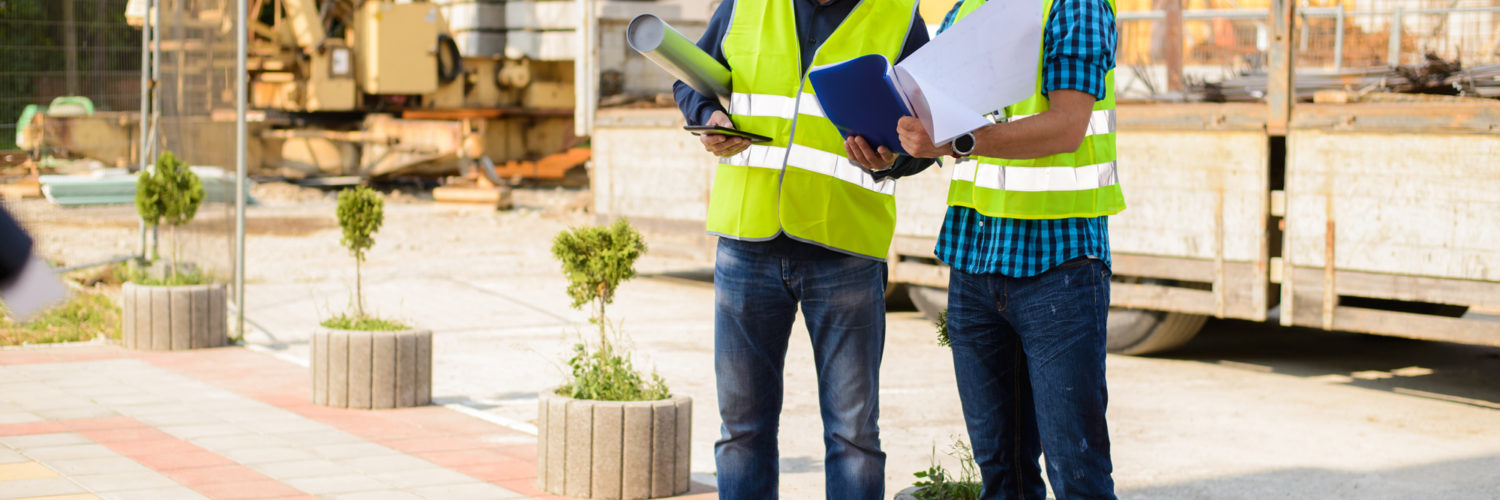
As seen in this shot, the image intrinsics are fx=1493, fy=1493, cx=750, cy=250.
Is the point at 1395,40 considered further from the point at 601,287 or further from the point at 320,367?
the point at 320,367

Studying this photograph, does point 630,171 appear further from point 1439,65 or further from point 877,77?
point 877,77

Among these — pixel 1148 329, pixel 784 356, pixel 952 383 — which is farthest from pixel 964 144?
pixel 1148 329

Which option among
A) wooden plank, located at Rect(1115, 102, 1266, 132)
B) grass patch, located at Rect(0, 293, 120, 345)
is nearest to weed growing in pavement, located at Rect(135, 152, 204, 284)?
grass patch, located at Rect(0, 293, 120, 345)

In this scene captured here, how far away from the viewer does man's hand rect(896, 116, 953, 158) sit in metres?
2.97

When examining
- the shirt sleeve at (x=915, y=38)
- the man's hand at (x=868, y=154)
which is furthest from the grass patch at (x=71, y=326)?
the man's hand at (x=868, y=154)

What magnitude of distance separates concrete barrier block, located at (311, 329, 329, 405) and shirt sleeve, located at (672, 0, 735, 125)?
3759 millimetres

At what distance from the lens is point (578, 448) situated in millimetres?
5375

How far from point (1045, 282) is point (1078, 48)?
0.54 m

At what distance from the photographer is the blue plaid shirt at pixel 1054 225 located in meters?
3.18

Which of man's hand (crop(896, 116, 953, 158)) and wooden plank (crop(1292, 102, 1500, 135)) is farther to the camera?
wooden plank (crop(1292, 102, 1500, 135))

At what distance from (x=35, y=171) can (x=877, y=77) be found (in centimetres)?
1294

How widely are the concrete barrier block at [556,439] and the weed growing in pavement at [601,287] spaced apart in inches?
5.1

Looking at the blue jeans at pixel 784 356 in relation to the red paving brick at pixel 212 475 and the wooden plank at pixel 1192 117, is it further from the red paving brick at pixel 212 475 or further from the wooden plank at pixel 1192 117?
the wooden plank at pixel 1192 117

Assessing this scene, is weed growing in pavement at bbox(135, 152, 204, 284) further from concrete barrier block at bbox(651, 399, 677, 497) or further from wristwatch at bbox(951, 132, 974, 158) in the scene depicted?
wristwatch at bbox(951, 132, 974, 158)
